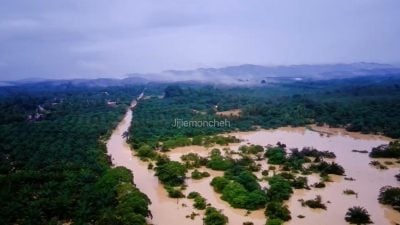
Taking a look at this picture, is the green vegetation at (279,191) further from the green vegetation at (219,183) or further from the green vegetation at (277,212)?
the green vegetation at (219,183)

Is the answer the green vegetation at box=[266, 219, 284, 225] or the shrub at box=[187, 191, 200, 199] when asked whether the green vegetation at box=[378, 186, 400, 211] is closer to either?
the green vegetation at box=[266, 219, 284, 225]

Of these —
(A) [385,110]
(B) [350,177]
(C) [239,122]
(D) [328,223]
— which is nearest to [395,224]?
(D) [328,223]

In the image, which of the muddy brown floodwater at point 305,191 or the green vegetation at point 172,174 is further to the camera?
the green vegetation at point 172,174

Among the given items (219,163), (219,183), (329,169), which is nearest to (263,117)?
(219,163)

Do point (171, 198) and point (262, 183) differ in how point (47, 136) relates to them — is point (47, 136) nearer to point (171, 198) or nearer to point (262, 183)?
point (171, 198)

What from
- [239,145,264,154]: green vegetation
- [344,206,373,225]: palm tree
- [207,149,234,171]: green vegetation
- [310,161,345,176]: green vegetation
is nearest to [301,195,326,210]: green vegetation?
[344,206,373,225]: palm tree

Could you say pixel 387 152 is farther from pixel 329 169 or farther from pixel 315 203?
pixel 315 203

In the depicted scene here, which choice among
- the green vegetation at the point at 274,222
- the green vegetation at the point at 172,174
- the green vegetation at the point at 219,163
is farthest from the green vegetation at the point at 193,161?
the green vegetation at the point at 274,222
